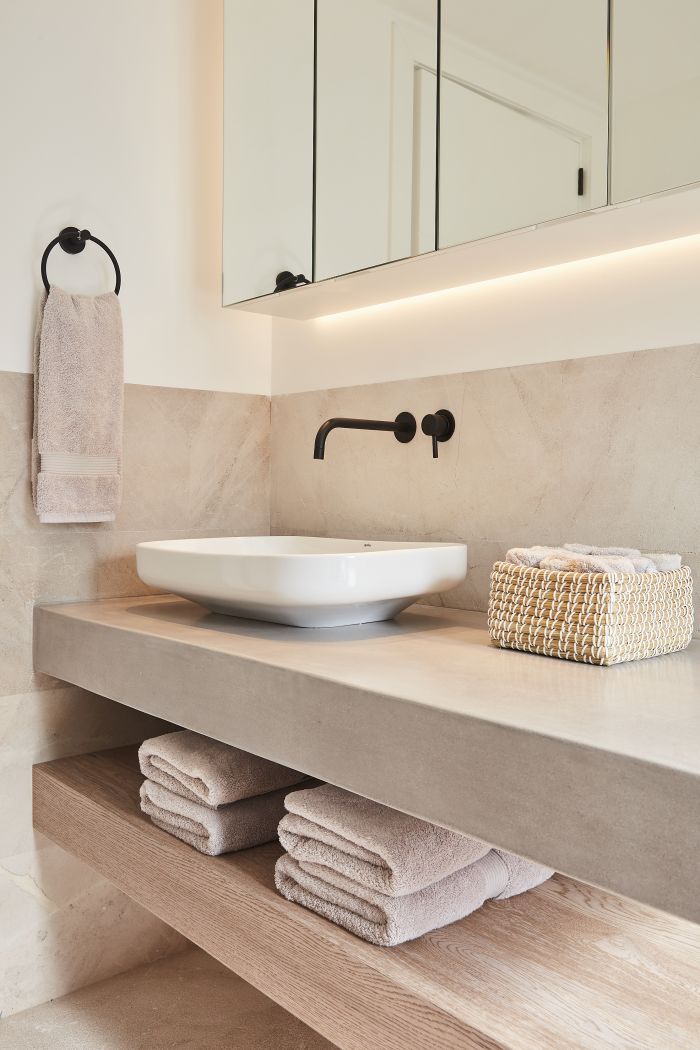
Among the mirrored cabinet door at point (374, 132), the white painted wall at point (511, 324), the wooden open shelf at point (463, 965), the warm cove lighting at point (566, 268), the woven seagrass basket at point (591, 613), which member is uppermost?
the mirrored cabinet door at point (374, 132)

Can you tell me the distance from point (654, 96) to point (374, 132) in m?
0.62

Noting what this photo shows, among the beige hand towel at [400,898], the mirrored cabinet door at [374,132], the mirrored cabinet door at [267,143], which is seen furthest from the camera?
the mirrored cabinet door at [267,143]

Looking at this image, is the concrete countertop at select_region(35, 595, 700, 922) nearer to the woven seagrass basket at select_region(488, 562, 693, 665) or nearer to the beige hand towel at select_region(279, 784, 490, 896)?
the woven seagrass basket at select_region(488, 562, 693, 665)

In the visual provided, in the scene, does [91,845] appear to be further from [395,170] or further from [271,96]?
[271,96]

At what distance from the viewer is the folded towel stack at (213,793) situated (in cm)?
146

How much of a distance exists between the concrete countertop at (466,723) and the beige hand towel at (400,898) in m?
0.20

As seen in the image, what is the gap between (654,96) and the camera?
1.24 m

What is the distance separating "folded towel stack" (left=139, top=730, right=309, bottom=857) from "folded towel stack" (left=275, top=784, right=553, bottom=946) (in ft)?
0.56

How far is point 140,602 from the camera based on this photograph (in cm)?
190

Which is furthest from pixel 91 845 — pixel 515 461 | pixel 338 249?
pixel 338 249

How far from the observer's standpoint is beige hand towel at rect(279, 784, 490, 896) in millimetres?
1154

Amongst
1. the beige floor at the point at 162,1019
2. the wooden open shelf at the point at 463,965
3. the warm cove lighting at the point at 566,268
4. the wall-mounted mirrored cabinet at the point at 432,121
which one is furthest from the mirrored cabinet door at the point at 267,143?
the beige floor at the point at 162,1019

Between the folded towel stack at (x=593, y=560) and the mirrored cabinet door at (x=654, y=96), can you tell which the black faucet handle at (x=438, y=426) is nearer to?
the folded towel stack at (x=593, y=560)

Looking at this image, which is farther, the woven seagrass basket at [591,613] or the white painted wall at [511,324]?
the white painted wall at [511,324]
